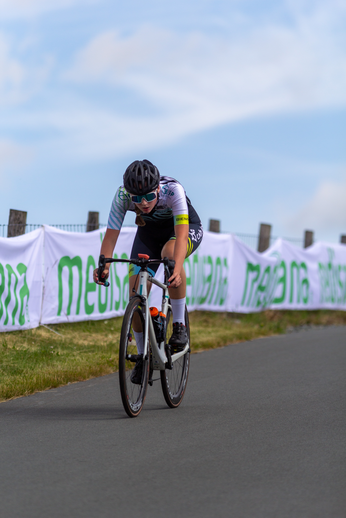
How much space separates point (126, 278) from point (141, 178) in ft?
22.1

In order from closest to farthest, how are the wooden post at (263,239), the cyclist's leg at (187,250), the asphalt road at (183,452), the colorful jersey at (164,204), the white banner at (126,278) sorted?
the asphalt road at (183,452) → the colorful jersey at (164,204) → the cyclist's leg at (187,250) → the white banner at (126,278) → the wooden post at (263,239)

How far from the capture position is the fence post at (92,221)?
12961mm

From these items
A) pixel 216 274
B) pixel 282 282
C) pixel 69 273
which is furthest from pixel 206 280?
pixel 69 273

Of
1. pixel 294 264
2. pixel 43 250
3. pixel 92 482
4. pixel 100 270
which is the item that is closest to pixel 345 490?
pixel 92 482

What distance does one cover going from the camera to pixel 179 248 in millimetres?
5902

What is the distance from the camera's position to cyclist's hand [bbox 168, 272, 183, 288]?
588cm

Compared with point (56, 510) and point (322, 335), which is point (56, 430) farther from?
point (322, 335)

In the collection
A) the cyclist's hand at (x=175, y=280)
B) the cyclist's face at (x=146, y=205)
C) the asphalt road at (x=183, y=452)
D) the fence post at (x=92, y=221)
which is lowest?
the asphalt road at (x=183, y=452)

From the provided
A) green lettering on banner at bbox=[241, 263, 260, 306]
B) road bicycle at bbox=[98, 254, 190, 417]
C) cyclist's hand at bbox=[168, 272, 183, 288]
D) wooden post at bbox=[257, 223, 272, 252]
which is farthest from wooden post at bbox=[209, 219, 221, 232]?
cyclist's hand at bbox=[168, 272, 183, 288]

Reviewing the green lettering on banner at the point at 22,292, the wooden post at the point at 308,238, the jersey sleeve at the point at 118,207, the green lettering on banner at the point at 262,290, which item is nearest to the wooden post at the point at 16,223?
the green lettering on banner at the point at 22,292

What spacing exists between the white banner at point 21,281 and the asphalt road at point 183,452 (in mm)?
2242

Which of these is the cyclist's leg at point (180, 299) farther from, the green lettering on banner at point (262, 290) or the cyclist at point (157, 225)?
the green lettering on banner at point (262, 290)

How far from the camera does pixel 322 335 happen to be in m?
13.7

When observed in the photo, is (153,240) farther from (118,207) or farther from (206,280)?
(206,280)
